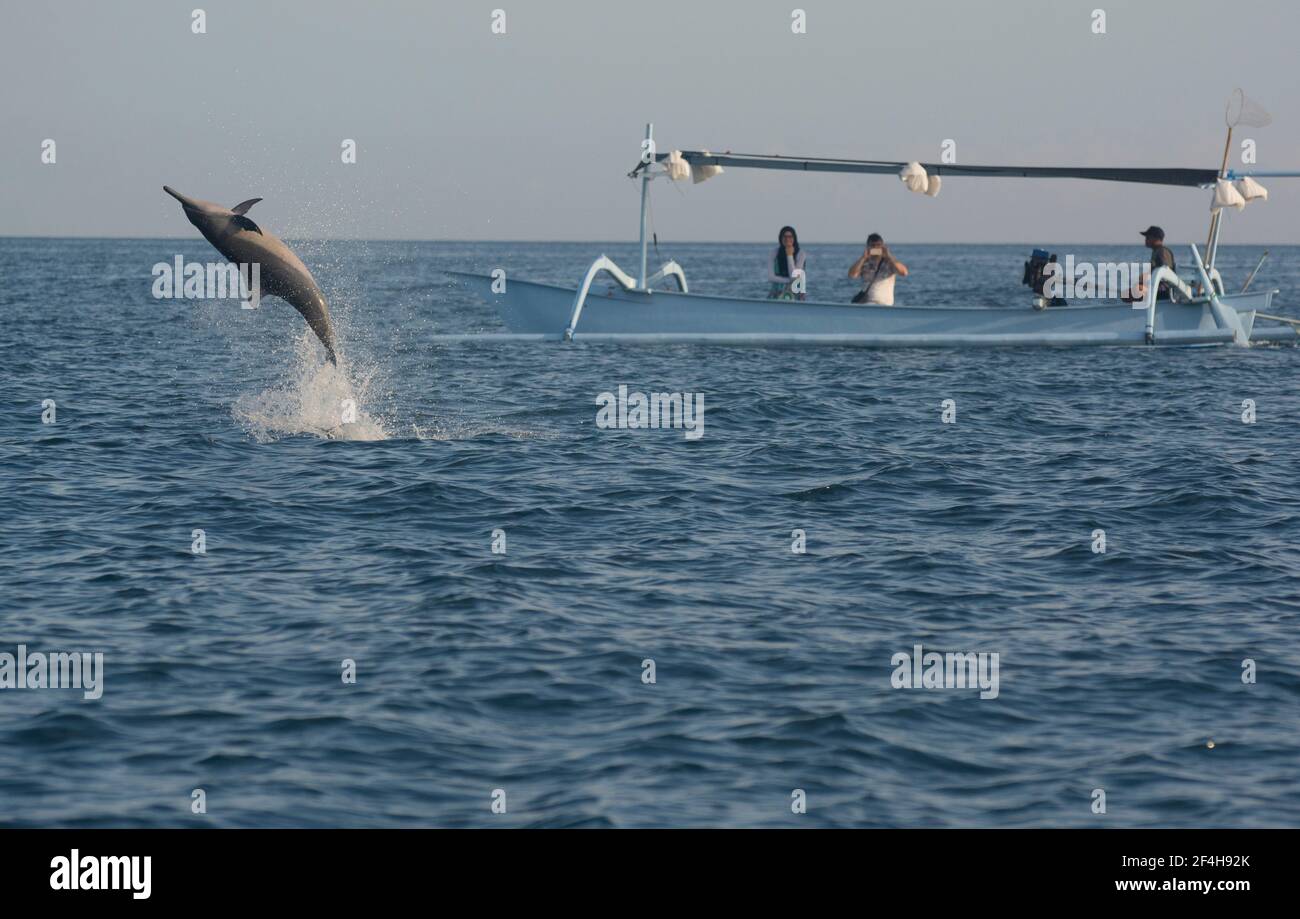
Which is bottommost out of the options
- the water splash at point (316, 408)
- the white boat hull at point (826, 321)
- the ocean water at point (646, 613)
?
the ocean water at point (646, 613)

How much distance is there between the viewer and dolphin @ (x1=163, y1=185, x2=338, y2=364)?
14.1 metres

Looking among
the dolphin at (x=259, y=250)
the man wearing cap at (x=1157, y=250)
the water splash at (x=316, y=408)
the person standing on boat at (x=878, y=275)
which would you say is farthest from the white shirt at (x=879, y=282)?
the dolphin at (x=259, y=250)

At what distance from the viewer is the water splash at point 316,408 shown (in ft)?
63.1

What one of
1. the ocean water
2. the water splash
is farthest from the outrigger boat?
the ocean water

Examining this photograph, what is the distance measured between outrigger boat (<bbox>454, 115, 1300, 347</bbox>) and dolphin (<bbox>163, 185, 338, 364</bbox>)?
46.4 feet

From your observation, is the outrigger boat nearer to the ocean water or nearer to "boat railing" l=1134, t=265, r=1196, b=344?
"boat railing" l=1134, t=265, r=1196, b=344

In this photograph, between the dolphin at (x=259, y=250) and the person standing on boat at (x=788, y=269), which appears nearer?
the dolphin at (x=259, y=250)

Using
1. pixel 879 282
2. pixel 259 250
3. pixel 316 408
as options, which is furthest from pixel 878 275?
pixel 259 250

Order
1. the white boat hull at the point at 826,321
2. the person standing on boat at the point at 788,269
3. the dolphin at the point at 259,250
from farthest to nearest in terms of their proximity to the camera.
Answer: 1. the white boat hull at the point at 826,321
2. the person standing on boat at the point at 788,269
3. the dolphin at the point at 259,250

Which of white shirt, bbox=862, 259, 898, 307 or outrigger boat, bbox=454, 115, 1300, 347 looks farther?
white shirt, bbox=862, 259, 898, 307

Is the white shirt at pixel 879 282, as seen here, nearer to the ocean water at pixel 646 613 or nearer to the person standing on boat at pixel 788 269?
the person standing on boat at pixel 788 269

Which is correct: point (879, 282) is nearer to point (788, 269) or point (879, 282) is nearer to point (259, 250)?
point (788, 269)

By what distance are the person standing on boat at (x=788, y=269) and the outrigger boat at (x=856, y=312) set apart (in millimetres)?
485
